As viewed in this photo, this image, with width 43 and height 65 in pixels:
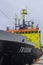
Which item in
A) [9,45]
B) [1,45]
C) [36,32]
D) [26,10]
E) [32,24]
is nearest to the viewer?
[1,45]

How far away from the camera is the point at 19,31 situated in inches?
1289

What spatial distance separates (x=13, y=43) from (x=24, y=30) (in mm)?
19466

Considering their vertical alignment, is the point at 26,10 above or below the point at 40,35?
above

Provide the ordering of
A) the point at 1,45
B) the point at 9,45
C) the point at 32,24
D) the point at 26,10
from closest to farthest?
the point at 1,45 < the point at 9,45 < the point at 32,24 < the point at 26,10

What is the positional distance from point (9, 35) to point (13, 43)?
0.51 m

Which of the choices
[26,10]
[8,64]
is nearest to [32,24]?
[26,10]

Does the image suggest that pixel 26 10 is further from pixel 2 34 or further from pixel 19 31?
pixel 2 34

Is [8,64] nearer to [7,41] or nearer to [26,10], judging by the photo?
[7,41]

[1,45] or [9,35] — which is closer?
[1,45]

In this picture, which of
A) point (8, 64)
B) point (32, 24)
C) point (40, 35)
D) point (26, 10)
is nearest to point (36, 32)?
point (40, 35)

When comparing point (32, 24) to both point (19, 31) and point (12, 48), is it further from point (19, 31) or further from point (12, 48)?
point (12, 48)

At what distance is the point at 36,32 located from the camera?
32.0 m

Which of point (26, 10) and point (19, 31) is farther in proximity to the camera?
point (26, 10)

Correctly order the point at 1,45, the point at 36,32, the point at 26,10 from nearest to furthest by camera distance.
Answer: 1. the point at 1,45
2. the point at 36,32
3. the point at 26,10
